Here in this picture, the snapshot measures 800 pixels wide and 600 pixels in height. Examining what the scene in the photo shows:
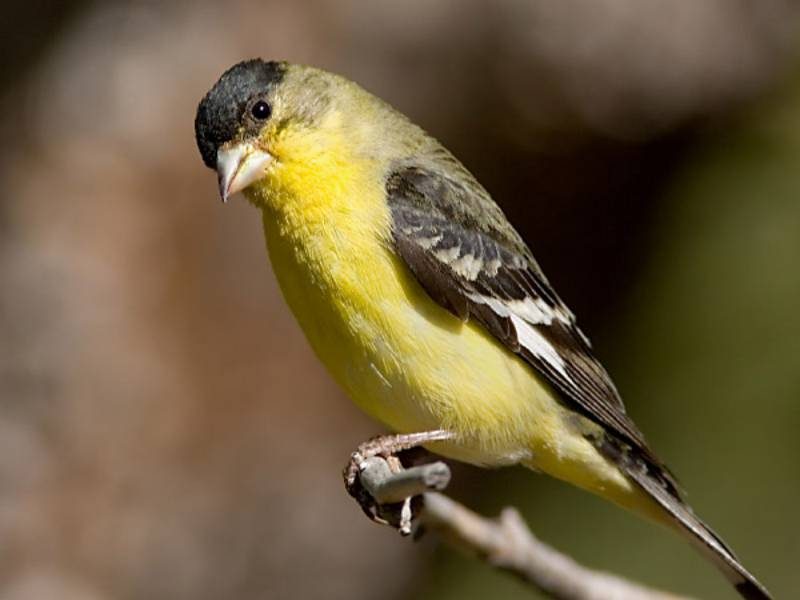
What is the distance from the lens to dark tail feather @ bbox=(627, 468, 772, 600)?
4555 millimetres

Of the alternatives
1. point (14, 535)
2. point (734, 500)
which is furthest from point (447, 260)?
point (14, 535)

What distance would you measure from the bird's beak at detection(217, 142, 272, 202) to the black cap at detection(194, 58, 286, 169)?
5 centimetres

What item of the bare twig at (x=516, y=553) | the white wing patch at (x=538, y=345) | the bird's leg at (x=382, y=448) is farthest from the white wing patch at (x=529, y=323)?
the bare twig at (x=516, y=553)

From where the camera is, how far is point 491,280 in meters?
4.57

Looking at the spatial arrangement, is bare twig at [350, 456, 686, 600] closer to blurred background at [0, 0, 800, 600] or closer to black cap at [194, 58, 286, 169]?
black cap at [194, 58, 286, 169]

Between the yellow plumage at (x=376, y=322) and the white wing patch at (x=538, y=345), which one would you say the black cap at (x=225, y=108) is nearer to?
the yellow plumage at (x=376, y=322)

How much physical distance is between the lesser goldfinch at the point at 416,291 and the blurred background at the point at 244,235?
3402mm

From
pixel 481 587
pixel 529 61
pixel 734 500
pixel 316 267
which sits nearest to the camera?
pixel 316 267

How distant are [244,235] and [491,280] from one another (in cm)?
398

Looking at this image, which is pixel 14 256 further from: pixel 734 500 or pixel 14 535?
pixel 734 500

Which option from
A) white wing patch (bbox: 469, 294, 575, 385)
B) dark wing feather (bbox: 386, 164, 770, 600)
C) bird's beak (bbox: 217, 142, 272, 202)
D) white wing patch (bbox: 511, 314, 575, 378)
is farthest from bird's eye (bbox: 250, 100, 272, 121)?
A: white wing patch (bbox: 511, 314, 575, 378)

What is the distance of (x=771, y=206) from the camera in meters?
7.62

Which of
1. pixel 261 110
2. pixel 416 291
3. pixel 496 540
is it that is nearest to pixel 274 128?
pixel 261 110

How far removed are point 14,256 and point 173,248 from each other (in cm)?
98
